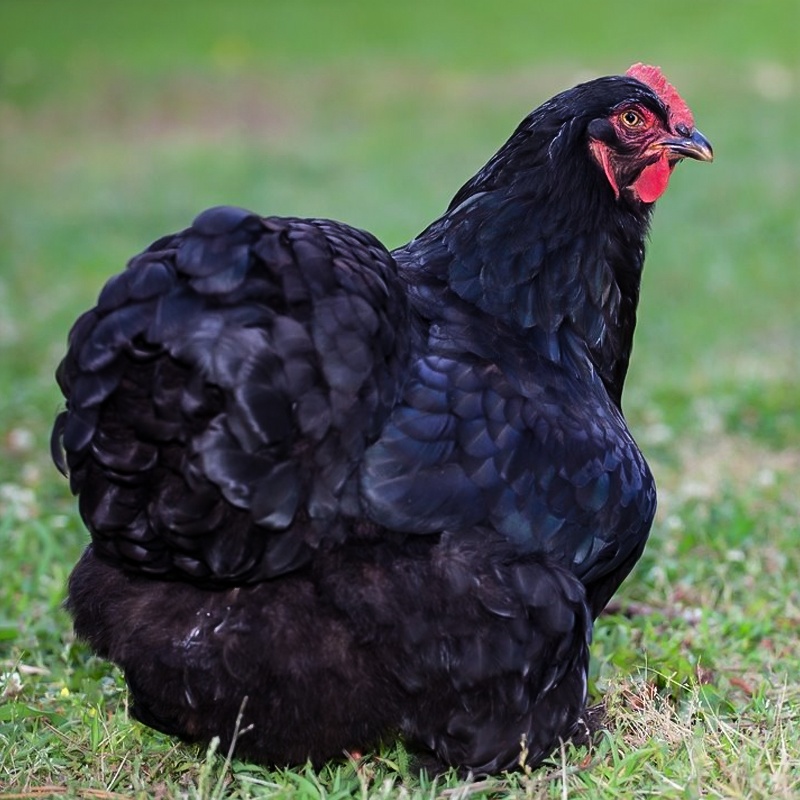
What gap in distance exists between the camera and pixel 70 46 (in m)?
21.7

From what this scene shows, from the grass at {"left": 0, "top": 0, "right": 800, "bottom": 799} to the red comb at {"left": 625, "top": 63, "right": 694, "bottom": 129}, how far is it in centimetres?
163

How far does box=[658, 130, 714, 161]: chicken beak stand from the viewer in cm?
337

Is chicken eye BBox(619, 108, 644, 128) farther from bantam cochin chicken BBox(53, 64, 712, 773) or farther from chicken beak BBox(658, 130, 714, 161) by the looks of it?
bantam cochin chicken BBox(53, 64, 712, 773)

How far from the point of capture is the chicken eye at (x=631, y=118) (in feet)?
10.8

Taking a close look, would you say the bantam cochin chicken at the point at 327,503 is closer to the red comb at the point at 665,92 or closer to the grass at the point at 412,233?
the grass at the point at 412,233

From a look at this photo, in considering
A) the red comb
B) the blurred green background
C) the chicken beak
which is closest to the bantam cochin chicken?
the chicken beak

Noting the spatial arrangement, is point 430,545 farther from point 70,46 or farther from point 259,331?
point 70,46

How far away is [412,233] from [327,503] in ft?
26.3

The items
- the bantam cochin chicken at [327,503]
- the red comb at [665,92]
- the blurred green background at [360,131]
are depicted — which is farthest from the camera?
the blurred green background at [360,131]

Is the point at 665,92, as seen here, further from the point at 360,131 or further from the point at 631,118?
the point at 360,131

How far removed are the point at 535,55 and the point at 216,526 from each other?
65.0 feet

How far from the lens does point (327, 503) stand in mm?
2607

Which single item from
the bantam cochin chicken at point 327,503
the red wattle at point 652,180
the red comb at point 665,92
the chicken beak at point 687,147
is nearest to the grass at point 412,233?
the bantam cochin chicken at point 327,503

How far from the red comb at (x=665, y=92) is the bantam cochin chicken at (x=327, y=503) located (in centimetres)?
96
